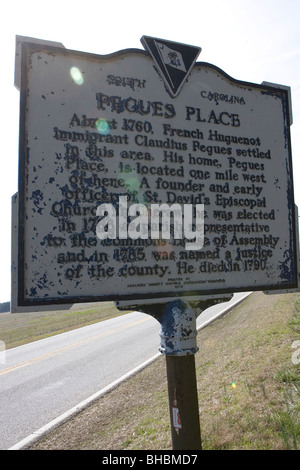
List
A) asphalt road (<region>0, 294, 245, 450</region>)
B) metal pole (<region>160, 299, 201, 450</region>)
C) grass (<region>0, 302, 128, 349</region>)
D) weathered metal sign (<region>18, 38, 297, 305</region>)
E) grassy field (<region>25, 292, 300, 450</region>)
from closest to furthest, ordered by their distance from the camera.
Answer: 1. weathered metal sign (<region>18, 38, 297, 305</region>)
2. metal pole (<region>160, 299, 201, 450</region>)
3. grassy field (<region>25, 292, 300, 450</region>)
4. asphalt road (<region>0, 294, 245, 450</region>)
5. grass (<region>0, 302, 128, 349</region>)

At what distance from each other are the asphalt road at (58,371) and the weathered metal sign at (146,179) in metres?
3.79

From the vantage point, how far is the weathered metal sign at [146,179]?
266cm

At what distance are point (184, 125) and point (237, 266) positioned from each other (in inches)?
50.2

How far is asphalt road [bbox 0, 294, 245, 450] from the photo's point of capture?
6.15m

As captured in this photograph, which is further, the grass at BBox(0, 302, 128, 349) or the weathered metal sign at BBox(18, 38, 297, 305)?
the grass at BBox(0, 302, 128, 349)

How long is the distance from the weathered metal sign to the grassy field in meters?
1.62

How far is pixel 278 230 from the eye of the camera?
3428 mm

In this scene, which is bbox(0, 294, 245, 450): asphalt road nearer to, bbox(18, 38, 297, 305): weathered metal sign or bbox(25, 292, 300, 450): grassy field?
bbox(25, 292, 300, 450): grassy field

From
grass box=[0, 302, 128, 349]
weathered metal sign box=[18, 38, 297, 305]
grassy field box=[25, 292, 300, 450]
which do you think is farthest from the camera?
grass box=[0, 302, 128, 349]

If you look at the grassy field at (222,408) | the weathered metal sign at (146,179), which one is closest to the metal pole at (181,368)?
the weathered metal sign at (146,179)

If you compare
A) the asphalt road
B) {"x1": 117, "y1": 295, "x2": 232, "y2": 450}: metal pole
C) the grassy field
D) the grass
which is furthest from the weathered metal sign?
the grass

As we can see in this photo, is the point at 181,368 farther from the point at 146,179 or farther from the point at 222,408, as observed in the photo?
the point at 222,408

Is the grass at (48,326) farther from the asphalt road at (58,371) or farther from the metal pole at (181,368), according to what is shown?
the metal pole at (181,368)

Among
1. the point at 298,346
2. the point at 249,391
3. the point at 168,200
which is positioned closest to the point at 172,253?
the point at 168,200
